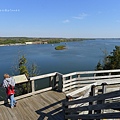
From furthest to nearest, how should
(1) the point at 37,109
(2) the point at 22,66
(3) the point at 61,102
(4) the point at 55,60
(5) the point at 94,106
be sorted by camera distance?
(4) the point at 55,60 < (2) the point at 22,66 < (3) the point at 61,102 < (1) the point at 37,109 < (5) the point at 94,106

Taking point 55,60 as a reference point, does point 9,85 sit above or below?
above

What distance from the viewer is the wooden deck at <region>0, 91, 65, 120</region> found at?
4.47 m

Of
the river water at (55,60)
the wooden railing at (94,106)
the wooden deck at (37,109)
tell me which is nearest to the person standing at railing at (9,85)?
the wooden deck at (37,109)

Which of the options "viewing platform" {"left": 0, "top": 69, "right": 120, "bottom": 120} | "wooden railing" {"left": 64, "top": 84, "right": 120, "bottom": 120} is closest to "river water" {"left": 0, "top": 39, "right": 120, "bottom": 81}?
"viewing platform" {"left": 0, "top": 69, "right": 120, "bottom": 120}

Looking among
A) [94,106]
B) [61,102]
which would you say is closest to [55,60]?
[61,102]

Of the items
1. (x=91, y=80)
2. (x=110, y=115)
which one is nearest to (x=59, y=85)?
(x=91, y=80)

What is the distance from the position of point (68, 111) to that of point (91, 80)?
3158mm

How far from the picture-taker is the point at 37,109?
16.1ft

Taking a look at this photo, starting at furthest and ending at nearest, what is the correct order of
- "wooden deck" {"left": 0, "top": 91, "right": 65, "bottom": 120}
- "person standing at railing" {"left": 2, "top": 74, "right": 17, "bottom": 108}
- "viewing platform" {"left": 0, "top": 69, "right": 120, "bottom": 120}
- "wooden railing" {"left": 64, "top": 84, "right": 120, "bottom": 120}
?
"person standing at railing" {"left": 2, "top": 74, "right": 17, "bottom": 108}, "wooden deck" {"left": 0, "top": 91, "right": 65, "bottom": 120}, "viewing platform" {"left": 0, "top": 69, "right": 120, "bottom": 120}, "wooden railing" {"left": 64, "top": 84, "right": 120, "bottom": 120}

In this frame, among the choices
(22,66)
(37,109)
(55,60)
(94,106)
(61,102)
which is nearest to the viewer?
(94,106)

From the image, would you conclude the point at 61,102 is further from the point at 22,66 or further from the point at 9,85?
the point at 22,66

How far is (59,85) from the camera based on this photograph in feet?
20.6

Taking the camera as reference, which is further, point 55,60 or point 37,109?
point 55,60

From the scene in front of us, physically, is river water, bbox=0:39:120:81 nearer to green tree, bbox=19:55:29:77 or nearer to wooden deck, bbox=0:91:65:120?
green tree, bbox=19:55:29:77
